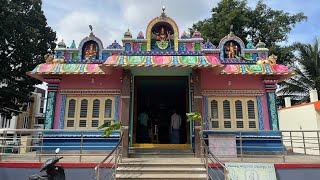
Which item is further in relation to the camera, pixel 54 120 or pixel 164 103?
pixel 164 103

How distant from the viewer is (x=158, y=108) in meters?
16.0

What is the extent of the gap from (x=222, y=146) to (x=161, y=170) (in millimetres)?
2541

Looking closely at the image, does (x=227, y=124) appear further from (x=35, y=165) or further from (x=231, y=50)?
(x=35, y=165)

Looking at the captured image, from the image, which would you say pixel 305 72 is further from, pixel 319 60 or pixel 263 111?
pixel 263 111

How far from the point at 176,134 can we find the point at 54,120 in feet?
15.8

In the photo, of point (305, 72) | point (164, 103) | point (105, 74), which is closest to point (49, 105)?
point (105, 74)

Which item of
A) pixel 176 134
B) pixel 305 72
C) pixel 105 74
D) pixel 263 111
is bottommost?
pixel 176 134

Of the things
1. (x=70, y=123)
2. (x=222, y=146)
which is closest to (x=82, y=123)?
(x=70, y=123)

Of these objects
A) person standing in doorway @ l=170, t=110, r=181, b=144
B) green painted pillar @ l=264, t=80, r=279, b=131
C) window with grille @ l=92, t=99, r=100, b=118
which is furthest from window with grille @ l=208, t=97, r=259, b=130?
window with grille @ l=92, t=99, r=100, b=118

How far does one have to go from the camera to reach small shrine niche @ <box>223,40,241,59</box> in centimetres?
1273

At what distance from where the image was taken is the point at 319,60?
73.5ft

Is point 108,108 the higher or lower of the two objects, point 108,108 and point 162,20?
the lower

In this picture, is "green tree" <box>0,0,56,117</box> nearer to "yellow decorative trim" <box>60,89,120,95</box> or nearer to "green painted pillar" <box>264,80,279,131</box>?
"yellow decorative trim" <box>60,89,120,95</box>

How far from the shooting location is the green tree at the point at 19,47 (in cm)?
1847
